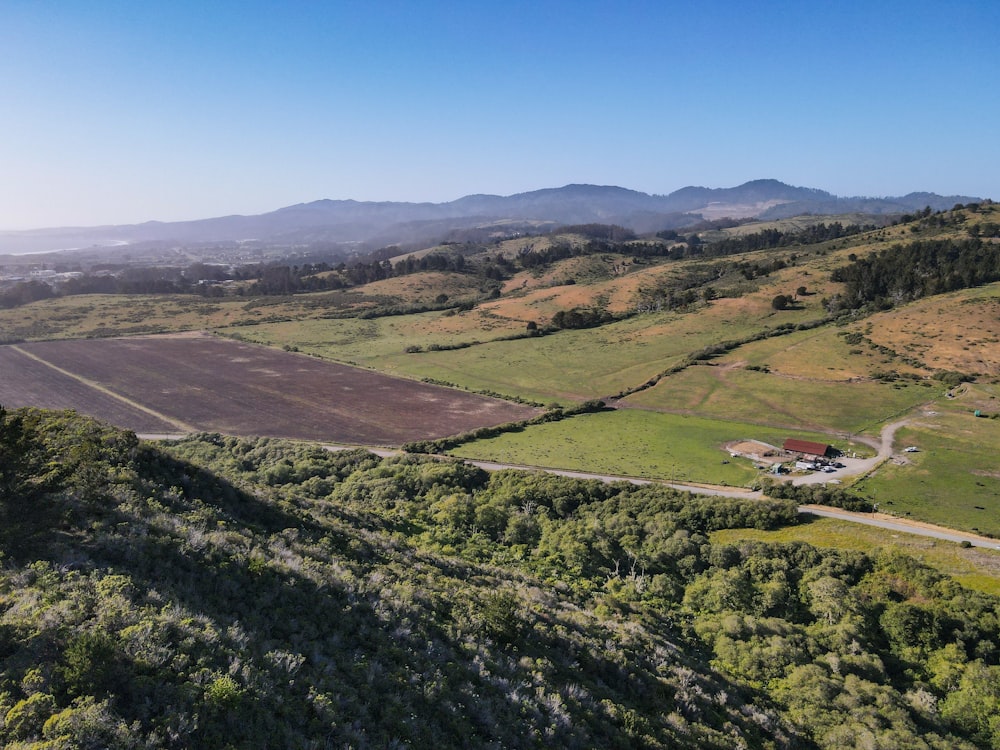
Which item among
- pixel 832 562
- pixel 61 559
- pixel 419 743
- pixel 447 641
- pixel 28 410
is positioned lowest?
pixel 832 562

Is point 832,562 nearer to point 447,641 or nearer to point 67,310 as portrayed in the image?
point 447,641

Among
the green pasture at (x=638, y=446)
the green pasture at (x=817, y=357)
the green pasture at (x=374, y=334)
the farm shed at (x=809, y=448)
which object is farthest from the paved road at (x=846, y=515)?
the green pasture at (x=374, y=334)

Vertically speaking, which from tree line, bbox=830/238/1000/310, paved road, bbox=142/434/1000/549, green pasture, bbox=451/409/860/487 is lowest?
green pasture, bbox=451/409/860/487

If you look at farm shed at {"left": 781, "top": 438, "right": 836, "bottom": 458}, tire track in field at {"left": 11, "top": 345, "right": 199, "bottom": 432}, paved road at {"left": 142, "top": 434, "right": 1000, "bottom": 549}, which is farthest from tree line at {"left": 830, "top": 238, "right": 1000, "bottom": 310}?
tire track in field at {"left": 11, "top": 345, "right": 199, "bottom": 432}

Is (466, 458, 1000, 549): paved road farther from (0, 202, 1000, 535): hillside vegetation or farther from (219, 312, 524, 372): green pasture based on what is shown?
(219, 312, 524, 372): green pasture

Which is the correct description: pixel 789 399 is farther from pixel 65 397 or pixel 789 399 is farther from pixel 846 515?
pixel 65 397

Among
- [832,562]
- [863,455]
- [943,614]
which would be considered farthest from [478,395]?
[943,614]

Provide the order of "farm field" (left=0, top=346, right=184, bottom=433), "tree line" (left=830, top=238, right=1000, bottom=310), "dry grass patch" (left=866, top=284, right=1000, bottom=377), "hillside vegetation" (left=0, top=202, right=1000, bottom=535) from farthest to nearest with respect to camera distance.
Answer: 1. "tree line" (left=830, top=238, right=1000, bottom=310)
2. "dry grass patch" (left=866, top=284, right=1000, bottom=377)
3. "farm field" (left=0, top=346, right=184, bottom=433)
4. "hillside vegetation" (left=0, top=202, right=1000, bottom=535)
